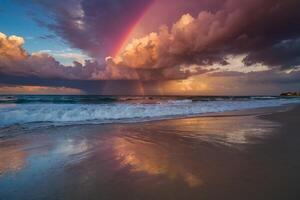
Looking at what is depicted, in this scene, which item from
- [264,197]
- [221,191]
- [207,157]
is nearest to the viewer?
[264,197]

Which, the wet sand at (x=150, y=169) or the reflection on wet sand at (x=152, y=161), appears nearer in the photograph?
the wet sand at (x=150, y=169)

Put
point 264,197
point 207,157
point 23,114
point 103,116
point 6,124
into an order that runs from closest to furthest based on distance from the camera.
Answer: point 264,197 → point 207,157 → point 6,124 → point 23,114 → point 103,116

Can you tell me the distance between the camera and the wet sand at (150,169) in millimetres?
2865

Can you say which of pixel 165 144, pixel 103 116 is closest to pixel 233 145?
pixel 165 144

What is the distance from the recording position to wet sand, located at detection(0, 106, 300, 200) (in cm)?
287

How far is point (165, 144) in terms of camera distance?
19.1 ft

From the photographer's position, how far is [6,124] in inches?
376

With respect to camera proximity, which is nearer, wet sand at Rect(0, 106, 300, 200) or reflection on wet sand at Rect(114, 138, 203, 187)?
wet sand at Rect(0, 106, 300, 200)

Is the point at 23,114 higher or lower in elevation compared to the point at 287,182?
higher

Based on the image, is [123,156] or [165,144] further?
[165,144]

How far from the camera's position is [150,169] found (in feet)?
12.5

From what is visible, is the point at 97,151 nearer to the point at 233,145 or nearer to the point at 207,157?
the point at 207,157

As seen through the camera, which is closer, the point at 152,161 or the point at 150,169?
the point at 150,169

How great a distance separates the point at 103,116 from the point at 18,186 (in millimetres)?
9391
